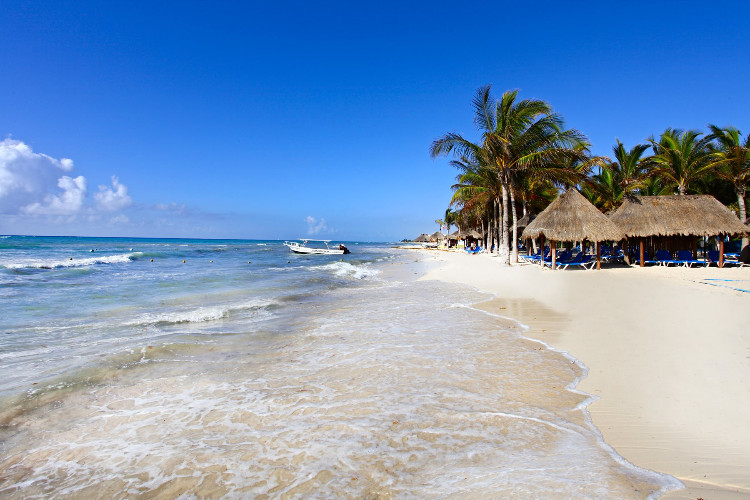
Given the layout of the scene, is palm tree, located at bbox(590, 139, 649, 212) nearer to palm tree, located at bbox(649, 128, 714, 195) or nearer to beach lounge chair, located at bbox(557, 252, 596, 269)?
palm tree, located at bbox(649, 128, 714, 195)

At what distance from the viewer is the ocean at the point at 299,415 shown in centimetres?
231

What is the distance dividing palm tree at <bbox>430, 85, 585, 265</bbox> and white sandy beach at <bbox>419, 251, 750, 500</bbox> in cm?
1119

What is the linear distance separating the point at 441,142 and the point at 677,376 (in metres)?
16.8

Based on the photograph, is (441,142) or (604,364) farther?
(441,142)

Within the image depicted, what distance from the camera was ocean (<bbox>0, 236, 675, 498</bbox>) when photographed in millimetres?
2314

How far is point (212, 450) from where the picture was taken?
8.87 ft

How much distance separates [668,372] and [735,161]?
24947mm

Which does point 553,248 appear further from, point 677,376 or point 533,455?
point 533,455

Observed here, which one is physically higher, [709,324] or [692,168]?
[692,168]

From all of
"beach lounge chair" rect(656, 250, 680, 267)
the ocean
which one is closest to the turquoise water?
the ocean

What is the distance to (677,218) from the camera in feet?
54.2

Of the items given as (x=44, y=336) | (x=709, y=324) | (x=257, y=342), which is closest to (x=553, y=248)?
(x=709, y=324)

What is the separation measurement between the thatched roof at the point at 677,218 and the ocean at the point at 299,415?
1445cm

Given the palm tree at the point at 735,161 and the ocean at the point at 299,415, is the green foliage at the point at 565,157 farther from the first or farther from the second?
the ocean at the point at 299,415
